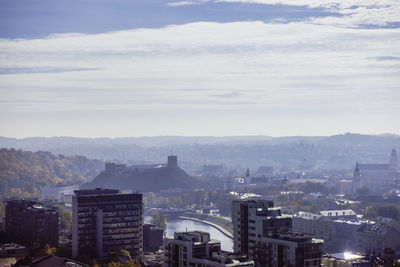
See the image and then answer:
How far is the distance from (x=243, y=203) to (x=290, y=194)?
72.3 metres

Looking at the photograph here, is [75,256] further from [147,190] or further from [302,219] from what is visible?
[147,190]

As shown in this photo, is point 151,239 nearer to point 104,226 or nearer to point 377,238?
point 104,226

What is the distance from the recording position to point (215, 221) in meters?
90.2

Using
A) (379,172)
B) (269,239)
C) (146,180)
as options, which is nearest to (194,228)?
(269,239)

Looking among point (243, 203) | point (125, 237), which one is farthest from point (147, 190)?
point (243, 203)

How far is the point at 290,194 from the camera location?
109500 mm

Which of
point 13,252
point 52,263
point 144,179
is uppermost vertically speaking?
point 144,179

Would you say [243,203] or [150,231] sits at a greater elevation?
[243,203]

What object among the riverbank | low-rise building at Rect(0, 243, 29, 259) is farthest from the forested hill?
low-rise building at Rect(0, 243, 29, 259)

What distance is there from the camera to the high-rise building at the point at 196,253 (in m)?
31.7

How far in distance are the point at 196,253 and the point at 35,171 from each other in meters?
111

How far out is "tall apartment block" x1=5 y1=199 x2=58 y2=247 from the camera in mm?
57344

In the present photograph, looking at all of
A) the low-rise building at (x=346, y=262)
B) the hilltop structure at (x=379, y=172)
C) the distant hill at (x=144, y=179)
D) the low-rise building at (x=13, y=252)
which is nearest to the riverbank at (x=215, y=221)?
the low-rise building at (x=346, y=262)

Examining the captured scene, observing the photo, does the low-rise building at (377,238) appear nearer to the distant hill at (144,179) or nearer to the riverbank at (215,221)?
the riverbank at (215,221)
